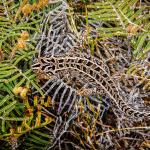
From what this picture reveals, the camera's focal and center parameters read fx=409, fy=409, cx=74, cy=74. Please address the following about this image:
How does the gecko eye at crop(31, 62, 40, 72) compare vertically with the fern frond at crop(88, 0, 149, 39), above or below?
below

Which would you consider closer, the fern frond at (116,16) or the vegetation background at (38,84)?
the vegetation background at (38,84)

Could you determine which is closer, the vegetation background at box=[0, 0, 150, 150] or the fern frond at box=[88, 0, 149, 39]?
the vegetation background at box=[0, 0, 150, 150]

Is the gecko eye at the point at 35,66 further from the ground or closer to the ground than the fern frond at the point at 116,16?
closer to the ground

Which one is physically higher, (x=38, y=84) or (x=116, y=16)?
(x=116, y=16)

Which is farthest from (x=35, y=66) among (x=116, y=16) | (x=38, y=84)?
(x=116, y=16)

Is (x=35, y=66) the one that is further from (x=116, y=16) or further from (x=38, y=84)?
(x=116, y=16)

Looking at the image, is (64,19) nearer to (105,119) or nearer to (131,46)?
(131,46)

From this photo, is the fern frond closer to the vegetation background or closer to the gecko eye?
the vegetation background

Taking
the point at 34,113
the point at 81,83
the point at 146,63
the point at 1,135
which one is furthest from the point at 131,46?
the point at 1,135

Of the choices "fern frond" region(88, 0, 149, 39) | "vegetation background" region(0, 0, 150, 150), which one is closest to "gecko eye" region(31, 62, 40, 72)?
"vegetation background" region(0, 0, 150, 150)

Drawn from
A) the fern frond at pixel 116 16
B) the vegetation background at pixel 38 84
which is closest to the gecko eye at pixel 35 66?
the vegetation background at pixel 38 84

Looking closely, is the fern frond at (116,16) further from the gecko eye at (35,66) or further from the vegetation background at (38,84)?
the gecko eye at (35,66)
